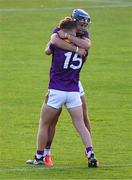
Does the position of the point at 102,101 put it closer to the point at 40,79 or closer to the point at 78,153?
the point at 40,79

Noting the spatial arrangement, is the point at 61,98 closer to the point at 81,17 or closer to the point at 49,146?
the point at 49,146

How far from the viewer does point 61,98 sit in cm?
1238

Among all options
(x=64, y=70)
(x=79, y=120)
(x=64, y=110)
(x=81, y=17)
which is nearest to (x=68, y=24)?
(x=81, y=17)

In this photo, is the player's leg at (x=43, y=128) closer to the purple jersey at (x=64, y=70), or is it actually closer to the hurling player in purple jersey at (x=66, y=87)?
the hurling player in purple jersey at (x=66, y=87)

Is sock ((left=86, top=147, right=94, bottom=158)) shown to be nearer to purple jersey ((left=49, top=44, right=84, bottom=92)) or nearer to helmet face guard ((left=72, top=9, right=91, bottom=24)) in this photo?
purple jersey ((left=49, top=44, right=84, bottom=92))

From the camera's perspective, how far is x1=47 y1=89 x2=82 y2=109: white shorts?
1238cm

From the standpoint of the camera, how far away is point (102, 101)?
20.0m

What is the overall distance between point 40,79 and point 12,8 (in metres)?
27.2

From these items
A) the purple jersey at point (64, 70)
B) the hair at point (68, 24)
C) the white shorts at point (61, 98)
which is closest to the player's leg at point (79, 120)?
the white shorts at point (61, 98)

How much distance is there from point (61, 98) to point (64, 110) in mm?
6094

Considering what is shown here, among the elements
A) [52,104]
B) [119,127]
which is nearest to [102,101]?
[119,127]

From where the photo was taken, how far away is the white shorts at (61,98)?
12.4m

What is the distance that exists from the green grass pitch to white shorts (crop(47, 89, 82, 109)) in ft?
2.89

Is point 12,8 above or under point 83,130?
under
